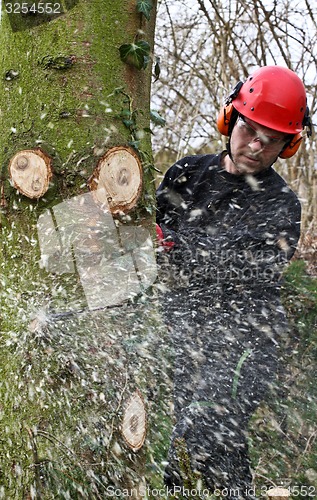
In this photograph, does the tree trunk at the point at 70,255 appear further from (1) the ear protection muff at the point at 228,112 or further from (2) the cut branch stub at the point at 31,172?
(1) the ear protection muff at the point at 228,112

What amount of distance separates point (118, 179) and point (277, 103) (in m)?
1.20

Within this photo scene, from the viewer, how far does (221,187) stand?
298 centimetres

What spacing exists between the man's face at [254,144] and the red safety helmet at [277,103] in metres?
0.04

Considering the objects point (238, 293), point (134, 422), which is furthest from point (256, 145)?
point (134, 422)

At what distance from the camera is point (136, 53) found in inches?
81.2

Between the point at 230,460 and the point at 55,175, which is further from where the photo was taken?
the point at 230,460

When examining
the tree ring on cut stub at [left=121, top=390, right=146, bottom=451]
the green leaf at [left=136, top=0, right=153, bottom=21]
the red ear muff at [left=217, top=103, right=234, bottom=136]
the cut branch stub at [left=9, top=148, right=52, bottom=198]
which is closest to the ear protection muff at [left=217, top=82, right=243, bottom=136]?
the red ear muff at [left=217, top=103, right=234, bottom=136]

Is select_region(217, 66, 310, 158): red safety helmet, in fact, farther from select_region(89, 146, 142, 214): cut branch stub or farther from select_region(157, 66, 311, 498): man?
select_region(89, 146, 142, 214): cut branch stub

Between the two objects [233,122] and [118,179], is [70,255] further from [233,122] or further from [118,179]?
[233,122]

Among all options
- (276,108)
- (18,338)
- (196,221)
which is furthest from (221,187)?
(18,338)

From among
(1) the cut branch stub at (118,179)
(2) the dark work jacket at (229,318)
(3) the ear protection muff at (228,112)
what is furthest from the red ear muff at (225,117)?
(1) the cut branch stub at (118,179)

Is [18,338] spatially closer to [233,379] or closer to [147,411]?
[147,411]

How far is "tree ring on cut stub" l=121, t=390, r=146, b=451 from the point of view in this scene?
2.02 m

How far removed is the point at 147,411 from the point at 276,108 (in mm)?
1596
